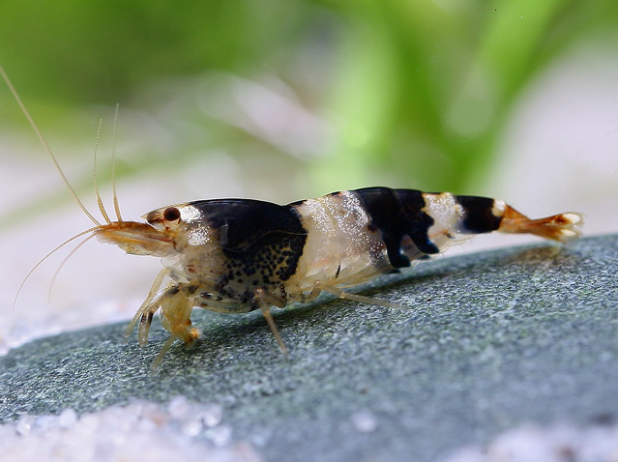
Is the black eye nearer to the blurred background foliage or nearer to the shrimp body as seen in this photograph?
the shrimp body

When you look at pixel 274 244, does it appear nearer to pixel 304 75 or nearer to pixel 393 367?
pixel 393 367

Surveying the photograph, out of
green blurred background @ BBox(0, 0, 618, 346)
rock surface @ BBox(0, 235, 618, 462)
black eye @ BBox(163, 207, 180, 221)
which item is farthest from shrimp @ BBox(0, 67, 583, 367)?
green blurred background @ BBox(0, 0, 618, 346)

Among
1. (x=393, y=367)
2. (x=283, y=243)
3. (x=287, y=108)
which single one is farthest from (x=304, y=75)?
(x=393, y=367)

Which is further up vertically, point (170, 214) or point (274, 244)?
point (170, 214)

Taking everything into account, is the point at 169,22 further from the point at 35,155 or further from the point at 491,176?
the point at 491,176

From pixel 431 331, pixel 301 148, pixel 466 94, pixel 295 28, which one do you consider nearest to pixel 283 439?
pixel 431 331

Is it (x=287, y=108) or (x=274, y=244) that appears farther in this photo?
(x=287, y=108)

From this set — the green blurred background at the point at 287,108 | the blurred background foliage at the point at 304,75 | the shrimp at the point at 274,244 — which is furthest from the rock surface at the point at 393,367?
the blurred background foliage at the point at 304,75
